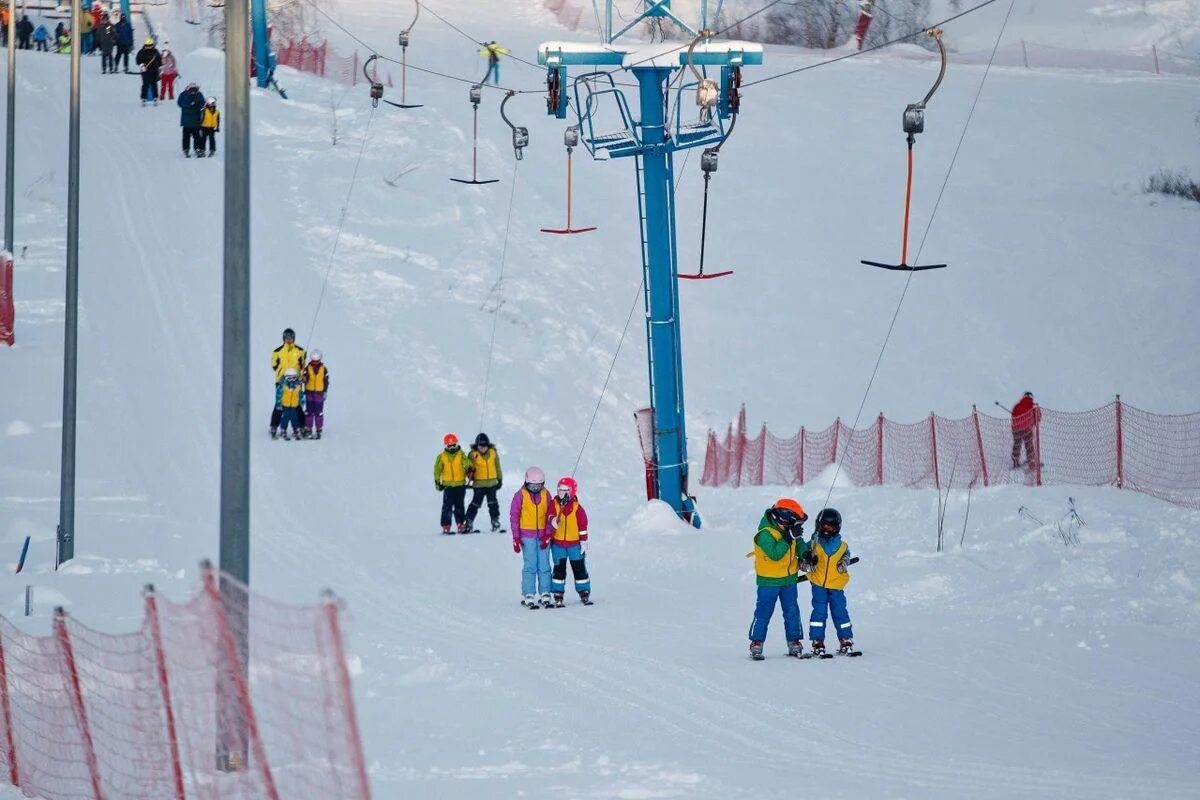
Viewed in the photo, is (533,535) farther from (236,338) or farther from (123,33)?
(123,33)

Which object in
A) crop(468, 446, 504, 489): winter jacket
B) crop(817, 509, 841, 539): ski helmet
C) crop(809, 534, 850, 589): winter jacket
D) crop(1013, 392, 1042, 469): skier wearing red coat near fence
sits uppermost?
crop(1013, 392, 1042, 469): skier wearing red coat near fence

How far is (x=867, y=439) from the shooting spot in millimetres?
25266

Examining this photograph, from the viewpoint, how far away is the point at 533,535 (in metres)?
14.6

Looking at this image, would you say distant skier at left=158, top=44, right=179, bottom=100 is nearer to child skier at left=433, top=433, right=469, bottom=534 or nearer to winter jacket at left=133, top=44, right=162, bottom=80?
winter jacket at left=133, top=44, right=162, bottom=80

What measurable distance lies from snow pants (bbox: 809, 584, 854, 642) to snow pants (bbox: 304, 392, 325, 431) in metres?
13.0

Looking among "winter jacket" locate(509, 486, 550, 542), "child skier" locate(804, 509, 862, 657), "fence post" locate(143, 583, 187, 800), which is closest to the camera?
"fence post" locate(143, 583, 187, 800)

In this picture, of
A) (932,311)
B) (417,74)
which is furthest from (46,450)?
(417,74)

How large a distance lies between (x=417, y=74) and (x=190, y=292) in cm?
1844

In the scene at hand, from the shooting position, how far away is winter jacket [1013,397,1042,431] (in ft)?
76.2

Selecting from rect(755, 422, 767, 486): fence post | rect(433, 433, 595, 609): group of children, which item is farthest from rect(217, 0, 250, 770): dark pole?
rect(755, 422, 767, 486): fence post

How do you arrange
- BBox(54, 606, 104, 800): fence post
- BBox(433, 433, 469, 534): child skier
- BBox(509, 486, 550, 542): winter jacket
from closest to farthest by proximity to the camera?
1. BBox(54, 606, 104, 800): fence post
2. BBox(509, 486, 550, 542): winter jacket
3. BBox(433, 433, 469, 534): child skier

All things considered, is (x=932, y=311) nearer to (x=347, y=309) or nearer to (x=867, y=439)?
(x=867, y=439)

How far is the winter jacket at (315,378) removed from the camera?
23562mm

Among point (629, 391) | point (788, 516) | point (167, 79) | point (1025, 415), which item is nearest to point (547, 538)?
point (788, 516)
